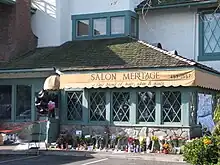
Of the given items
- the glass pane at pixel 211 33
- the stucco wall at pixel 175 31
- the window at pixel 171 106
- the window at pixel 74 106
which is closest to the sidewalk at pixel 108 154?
the window at pixel 171 106

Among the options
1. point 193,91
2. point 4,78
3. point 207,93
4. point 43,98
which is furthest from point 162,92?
point 4,78

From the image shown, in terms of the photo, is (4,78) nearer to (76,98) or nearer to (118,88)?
(76,98)

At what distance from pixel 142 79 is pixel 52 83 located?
150 inches

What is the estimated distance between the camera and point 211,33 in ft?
69.4

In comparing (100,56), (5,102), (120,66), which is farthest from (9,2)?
(120,66)

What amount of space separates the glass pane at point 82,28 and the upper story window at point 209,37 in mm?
5547

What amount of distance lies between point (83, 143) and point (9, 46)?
271 inches

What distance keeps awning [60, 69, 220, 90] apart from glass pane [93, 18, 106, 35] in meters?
4.51

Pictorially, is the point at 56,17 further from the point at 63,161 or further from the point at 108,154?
the point at 63,161

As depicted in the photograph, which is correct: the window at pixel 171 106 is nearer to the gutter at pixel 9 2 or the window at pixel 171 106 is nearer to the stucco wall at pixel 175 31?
the stucco wall at pixel 175 31

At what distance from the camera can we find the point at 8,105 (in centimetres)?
2116

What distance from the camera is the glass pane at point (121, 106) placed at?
60.2 feet

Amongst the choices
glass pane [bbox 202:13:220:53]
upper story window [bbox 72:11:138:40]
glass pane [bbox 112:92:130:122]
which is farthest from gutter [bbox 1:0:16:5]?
→ glass pane [bbox 202:13:220:53]

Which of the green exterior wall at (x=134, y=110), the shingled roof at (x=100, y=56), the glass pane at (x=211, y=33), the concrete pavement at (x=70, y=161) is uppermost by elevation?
the glass pane at (x=211, y=33)
